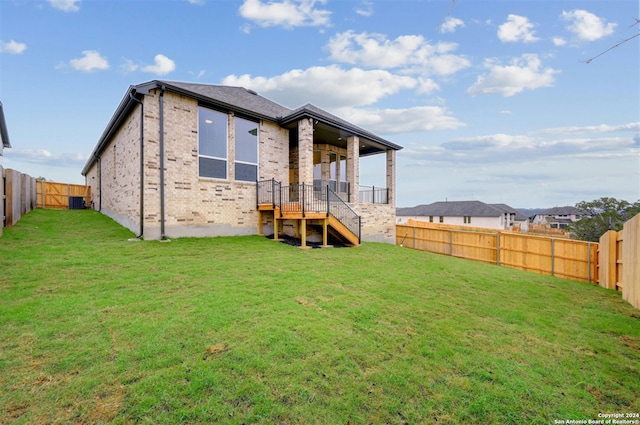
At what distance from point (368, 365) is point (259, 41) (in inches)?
519

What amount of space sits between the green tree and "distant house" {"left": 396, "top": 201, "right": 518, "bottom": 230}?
1136 cm

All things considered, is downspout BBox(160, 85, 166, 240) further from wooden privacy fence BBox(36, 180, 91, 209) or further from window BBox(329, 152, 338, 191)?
wooden privacy fence BBox(36, 180, 91, 209)

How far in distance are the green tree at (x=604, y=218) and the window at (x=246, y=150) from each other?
99.5 feet

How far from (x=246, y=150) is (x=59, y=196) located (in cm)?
1857

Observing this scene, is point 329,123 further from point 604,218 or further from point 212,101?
point 604,218

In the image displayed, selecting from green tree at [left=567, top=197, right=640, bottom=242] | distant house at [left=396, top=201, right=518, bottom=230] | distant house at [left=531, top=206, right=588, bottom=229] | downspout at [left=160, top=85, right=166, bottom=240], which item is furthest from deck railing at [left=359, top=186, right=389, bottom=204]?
distant house at [left=531, top=206, right=588, bottom=229]

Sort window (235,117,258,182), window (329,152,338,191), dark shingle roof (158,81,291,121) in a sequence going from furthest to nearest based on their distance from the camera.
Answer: window (329,152,338,191) < window (235,117,258,182) < dark shingle roof (158,81,291,121)

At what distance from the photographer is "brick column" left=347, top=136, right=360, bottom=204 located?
12609 millimetres

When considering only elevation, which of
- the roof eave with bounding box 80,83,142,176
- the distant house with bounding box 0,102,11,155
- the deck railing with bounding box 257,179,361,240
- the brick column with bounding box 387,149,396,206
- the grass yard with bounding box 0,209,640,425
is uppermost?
the distant house with bounding box 0,102,11,155

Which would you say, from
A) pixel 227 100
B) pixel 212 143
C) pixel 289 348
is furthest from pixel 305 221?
pixel 289 348

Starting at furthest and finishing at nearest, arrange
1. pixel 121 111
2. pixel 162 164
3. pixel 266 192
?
pixel 266 192 < pixel 121 111 < pixel 162 164

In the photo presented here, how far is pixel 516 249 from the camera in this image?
1079 centimetres

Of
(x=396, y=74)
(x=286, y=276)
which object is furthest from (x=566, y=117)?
(x=286, y=276)

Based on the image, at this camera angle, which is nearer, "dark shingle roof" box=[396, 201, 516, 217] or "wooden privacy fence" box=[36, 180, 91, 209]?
"wooden privacy fence" box=[36, 180, 91, 209]
